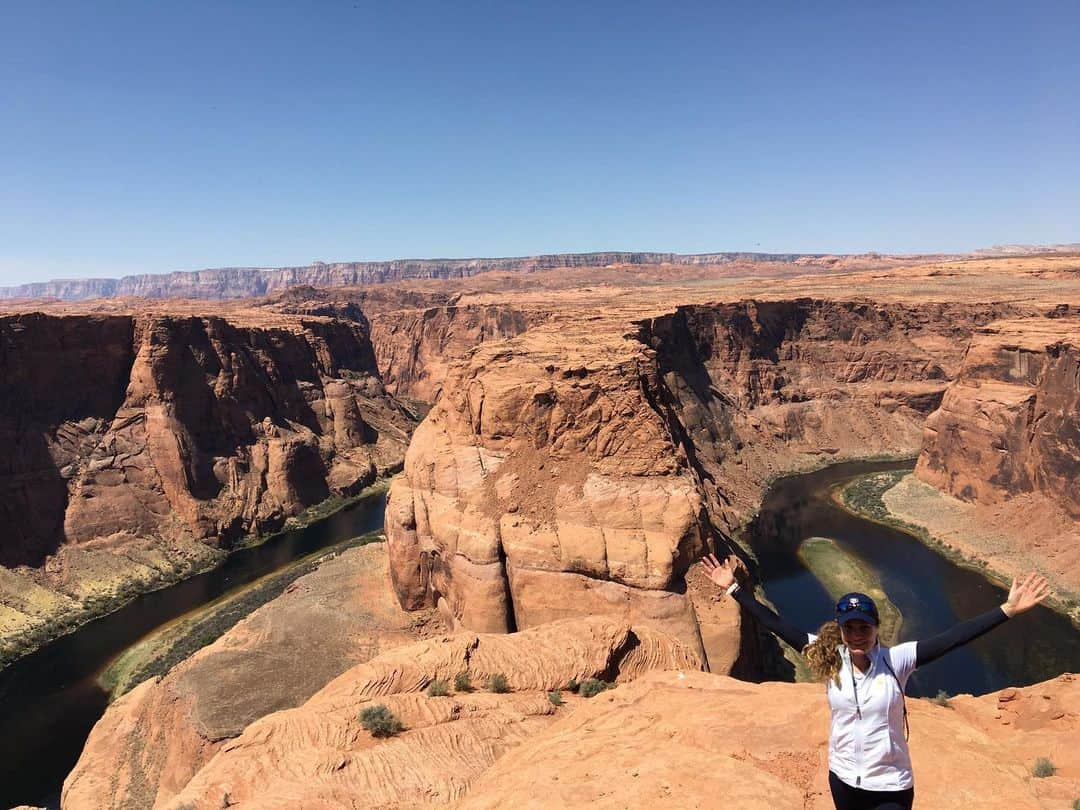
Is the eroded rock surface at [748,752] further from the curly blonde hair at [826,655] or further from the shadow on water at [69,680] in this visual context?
the shadow on water at [69,680]

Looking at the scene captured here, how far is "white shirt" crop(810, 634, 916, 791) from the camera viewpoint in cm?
547

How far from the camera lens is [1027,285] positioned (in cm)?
9175

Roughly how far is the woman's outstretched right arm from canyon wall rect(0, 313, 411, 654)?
49.7 metres

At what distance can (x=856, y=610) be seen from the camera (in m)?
5.48

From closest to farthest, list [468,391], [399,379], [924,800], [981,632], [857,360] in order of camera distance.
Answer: [981,632]
[924,800]
[468,391]
[857,360]
[399,379]

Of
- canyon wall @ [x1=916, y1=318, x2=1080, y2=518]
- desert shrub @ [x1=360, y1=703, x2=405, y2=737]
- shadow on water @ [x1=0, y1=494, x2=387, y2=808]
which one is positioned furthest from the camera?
canyon wall @ [x1=916, y1=318, x2=1080, y2=518]

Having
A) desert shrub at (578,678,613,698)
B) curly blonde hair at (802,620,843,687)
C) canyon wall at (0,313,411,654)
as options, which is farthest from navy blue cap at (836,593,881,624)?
canyon wall at (0,313,411,654)

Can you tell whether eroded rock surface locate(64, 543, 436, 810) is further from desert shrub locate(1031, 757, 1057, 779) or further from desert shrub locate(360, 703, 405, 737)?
desert shrub locate(1031, 757, 1057, 779)

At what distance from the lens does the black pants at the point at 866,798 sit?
17.9 feet

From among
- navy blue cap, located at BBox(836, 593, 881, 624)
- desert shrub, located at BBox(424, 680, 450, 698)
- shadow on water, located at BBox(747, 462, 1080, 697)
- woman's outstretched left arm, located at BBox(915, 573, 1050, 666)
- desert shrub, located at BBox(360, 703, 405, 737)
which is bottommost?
shadow on water, located at BBox(747, 462, 1080, 697)

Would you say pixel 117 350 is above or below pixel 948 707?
above

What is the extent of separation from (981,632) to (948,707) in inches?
399

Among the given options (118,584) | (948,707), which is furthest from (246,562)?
(948,707)

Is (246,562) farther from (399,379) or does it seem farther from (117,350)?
(399,379)
